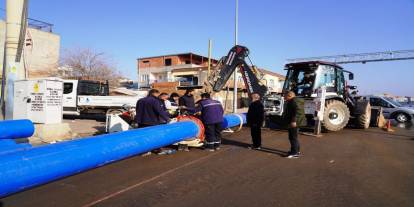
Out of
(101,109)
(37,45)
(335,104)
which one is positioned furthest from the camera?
(37,45)

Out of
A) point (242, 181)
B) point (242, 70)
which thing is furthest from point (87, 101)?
point (242, 181)

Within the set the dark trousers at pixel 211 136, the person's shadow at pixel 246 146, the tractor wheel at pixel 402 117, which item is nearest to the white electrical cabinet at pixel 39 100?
the dark trousers at pixel 211 136

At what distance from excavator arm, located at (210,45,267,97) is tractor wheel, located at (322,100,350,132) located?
2.49m

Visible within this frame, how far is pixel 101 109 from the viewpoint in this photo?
16875 millimetres

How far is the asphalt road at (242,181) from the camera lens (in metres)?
4.74

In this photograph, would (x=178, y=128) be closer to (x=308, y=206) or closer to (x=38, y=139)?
(x=308, y=206)

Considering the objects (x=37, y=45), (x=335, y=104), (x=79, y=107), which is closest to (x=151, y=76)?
(x=37, y=45)

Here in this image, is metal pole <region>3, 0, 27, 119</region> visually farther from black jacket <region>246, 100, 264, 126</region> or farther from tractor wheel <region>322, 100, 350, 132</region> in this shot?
tractor wheel <region>322, 100, 350, 132</region>

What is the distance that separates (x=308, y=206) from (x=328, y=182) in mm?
1387

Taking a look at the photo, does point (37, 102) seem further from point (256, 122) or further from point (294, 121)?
point (294, 121)

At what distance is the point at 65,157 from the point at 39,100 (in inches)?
245

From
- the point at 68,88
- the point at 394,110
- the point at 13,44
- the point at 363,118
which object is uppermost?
the point at 13,44

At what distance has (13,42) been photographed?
10.8m

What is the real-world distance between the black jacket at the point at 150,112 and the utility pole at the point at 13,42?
5.08m
